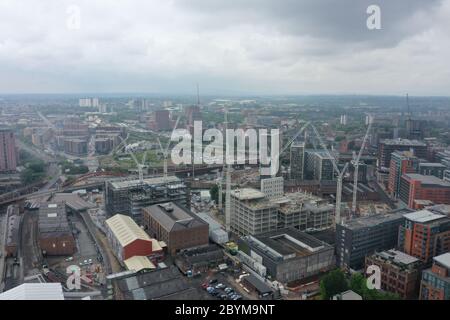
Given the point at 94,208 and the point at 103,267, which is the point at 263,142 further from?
the point at 103,267

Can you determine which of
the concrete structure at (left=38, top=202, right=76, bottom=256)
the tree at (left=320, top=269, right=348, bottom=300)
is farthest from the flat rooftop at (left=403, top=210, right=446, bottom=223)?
the concrete structure at (left=38, top=202, right=76, bottom=256)

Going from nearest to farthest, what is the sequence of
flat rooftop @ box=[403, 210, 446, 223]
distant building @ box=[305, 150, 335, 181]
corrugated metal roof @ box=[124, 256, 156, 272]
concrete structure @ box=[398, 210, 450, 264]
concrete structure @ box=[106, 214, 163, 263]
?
concrete structure @ box=[398, 210, 450, 264]
flat rooftop @ box=[403, 210, 446, 223]
corrugated metal roof @ box=[124, 256, 156, 272]
concrete structure @ box=[106, 214, 163, 263]
distant building @ box=[305, 150, 335, 181]

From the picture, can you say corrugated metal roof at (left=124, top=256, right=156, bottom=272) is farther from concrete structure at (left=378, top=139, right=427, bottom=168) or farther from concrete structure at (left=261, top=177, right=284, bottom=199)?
concrete structure at (left=378, top=139, right=427, bottom=168)

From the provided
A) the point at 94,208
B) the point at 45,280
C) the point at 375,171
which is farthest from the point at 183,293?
the point at 375,171

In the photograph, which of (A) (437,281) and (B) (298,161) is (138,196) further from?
(B) (298,161)

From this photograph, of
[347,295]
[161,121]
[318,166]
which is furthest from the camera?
[161,121]

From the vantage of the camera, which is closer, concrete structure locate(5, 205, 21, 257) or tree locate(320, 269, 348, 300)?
tree locate(320, 269, 348, 300)

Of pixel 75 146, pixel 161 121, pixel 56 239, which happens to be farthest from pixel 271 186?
pixel 161 121
